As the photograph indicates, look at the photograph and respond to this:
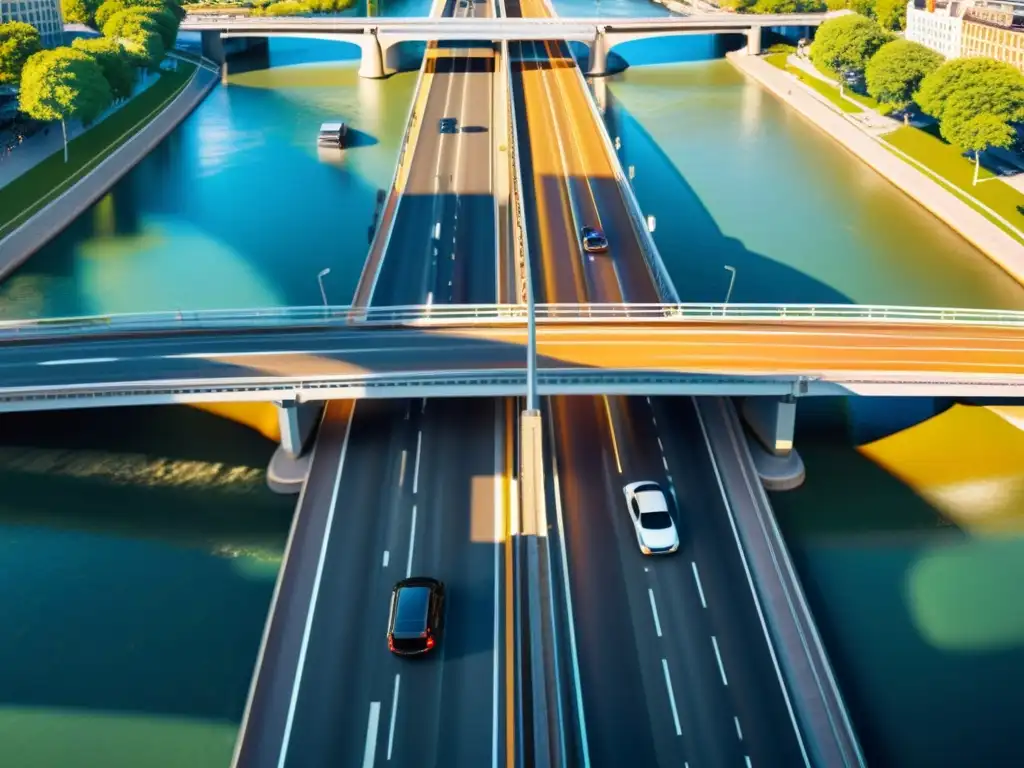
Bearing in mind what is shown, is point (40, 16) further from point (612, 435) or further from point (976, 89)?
point (612, 435)

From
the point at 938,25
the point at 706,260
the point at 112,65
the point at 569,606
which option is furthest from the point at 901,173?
the point at 112,65

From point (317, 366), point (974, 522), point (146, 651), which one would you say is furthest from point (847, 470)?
point (146, 651)

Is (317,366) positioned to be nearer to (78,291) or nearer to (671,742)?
(671,742)

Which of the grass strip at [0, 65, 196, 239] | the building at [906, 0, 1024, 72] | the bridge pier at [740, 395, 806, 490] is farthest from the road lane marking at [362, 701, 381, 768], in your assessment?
the building at [906, 0, 1024, 72]

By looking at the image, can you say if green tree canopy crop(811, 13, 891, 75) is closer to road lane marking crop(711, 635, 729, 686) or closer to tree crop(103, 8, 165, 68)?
tree crop(103, 8, 165, 68)

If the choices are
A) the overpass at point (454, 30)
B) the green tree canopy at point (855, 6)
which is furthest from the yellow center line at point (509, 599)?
the green tree canopy at point (855, 6)
